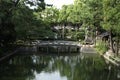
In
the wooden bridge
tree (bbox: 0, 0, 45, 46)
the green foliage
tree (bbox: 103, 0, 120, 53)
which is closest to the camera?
tree (bbox: 103, 0, 120, 53)

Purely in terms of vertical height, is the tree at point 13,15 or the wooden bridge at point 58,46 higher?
the tree at point 13,15

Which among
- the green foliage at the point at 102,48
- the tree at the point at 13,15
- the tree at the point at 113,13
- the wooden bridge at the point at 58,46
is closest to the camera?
the tree at the point at 113,13

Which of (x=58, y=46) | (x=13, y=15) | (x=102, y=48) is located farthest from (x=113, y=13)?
(x=58, y=46)

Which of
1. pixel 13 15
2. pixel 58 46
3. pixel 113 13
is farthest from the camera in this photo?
pixel 58 46

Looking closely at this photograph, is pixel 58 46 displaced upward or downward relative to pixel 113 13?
downward

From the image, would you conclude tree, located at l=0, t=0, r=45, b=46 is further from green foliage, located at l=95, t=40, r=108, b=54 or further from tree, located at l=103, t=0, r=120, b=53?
green foliage, located at l=95, t=40, r=108, b=54

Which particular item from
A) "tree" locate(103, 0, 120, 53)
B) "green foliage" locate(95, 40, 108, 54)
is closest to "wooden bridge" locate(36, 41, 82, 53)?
"green foliage" locate(95, 40, 108, 54)

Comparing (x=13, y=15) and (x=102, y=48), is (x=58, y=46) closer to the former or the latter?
(x=102, y=48)

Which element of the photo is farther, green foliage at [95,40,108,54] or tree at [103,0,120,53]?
green foliage at [95,40,108,54]

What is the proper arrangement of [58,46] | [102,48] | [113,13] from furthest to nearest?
[58,46] < [102,48] < [113,13]

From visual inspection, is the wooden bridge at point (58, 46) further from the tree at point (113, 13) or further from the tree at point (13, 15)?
the tree at point (113, 13)

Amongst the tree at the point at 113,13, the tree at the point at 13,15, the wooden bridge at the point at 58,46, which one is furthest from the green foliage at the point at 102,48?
the tree at the point at 13,15

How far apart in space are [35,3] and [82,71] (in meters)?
11.6

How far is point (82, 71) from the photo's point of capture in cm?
3288
